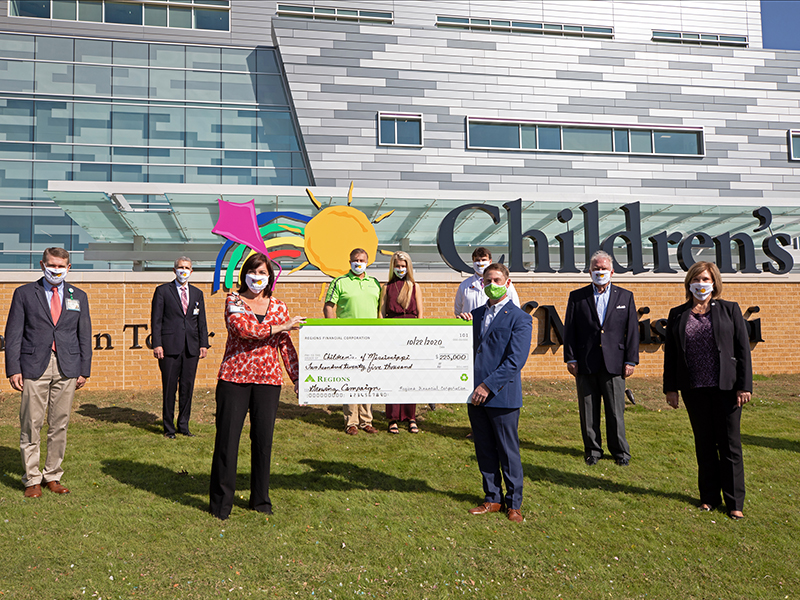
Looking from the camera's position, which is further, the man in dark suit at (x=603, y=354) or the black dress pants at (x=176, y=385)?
the black dress pants at (x=176, y=385)

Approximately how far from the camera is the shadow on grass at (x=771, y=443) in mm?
6680

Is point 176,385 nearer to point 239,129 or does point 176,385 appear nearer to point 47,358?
point 47,358

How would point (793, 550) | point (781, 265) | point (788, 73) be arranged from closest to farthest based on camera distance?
point (793, 550)
point (781, 265)
point (788, 73)

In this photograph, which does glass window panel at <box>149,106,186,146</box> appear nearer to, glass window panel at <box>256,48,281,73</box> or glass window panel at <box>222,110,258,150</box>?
glass window panel at <box>222,110,258,150</box>

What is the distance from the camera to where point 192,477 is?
17.8 feet

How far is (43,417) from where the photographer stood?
4891 mm

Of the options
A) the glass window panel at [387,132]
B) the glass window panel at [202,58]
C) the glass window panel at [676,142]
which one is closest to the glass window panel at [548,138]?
the glass window panel at [676,142]

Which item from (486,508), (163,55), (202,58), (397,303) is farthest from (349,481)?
(163,55)

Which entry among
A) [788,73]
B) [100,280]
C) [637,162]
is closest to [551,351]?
[100,280]

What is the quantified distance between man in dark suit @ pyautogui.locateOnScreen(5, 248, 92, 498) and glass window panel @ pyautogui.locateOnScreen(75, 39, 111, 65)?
2188cm

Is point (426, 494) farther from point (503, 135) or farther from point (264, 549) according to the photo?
point (503, 135)

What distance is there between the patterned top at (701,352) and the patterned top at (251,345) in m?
3.40

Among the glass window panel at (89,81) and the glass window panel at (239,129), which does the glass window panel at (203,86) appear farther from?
the glass window panel at (89,81)

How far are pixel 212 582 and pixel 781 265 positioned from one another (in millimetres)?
14534
